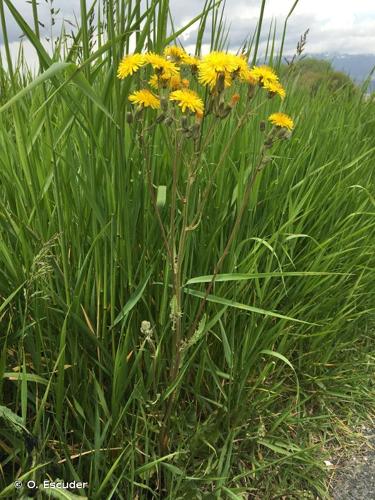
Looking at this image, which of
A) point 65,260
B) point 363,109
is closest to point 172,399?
point 65,260

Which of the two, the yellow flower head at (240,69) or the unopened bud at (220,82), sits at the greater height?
the yellow flower head at (240,69)

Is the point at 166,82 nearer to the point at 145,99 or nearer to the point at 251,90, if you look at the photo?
the point at 145,99

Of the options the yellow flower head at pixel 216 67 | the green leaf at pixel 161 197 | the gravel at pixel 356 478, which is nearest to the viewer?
the yellow flower head at pixel 216 67

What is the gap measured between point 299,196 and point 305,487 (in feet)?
2.99

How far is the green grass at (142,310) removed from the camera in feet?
3.27

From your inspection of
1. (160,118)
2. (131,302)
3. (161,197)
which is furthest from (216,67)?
(131,302)

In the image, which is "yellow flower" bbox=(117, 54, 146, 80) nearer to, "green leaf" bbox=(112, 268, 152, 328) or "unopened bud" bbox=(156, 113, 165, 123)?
"unopened bud" bbox=(156, 113, 165, 123)

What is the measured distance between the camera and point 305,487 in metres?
1.31

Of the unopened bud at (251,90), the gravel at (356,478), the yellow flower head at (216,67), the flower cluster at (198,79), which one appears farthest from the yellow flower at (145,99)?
the gravel at (356,478)

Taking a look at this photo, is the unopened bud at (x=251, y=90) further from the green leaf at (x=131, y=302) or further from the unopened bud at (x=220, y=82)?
the green leaf at (x=131, y=302)

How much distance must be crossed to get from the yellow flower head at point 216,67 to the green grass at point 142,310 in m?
0.11

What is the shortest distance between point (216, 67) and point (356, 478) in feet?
4.22

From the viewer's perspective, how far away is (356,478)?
1.40 meters

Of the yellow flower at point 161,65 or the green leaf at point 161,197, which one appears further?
the green leaf at point 161,197
